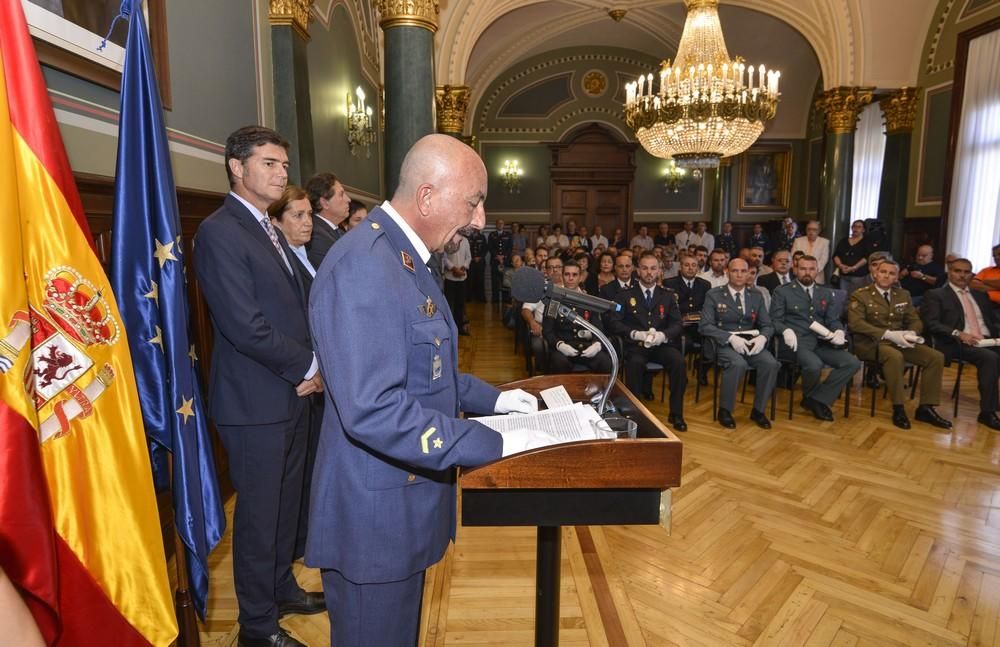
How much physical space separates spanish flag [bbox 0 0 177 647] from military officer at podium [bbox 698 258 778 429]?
406cm

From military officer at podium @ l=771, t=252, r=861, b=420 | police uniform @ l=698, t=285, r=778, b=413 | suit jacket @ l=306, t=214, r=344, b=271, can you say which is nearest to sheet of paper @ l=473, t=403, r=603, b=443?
suit jacket @ l=306, t=214, r=344, b=271

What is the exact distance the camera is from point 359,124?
5.76 m

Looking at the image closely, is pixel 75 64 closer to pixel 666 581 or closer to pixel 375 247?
pixel 375 247

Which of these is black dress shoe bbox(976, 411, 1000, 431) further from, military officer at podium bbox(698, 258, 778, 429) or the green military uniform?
military officer at podium bbox(698, 258, 778, 429)

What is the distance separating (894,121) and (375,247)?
985cm

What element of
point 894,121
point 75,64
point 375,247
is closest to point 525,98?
point 894,121

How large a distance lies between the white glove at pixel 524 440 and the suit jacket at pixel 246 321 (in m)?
0.98

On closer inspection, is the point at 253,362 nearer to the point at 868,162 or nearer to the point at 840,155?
the point at 840,155

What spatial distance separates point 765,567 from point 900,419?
279 centimetres

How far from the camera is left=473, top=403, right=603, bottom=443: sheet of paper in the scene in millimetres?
1242

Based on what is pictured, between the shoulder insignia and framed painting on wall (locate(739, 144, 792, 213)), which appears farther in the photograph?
framed painting on wall (locate(739, 144, 792, 213))

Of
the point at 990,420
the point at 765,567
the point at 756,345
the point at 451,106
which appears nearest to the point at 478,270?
the point at 451,106

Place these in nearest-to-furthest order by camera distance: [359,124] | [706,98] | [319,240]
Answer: [319,240]
[359,124]
[706,98]

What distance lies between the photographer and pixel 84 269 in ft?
4.67
